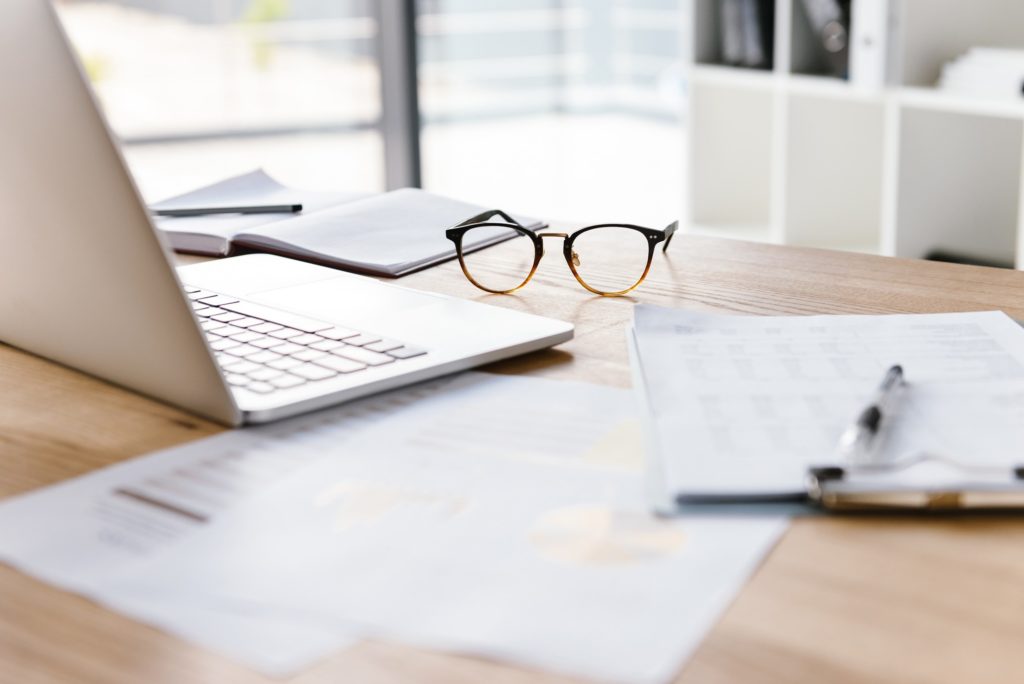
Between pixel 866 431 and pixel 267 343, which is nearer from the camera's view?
pixel 866 431

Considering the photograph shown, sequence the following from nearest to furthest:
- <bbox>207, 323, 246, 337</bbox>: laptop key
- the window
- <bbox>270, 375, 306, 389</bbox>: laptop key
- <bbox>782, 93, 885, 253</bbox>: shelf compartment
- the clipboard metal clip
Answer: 1. the clipboard metal clip
2. <bbox>270, 375, 306, 389</bbox>: laptop key
3. <bbox>207, 323, 246, 337</bbox>: laptop key
4. <bbox>782, 93, 885, 253</bbox>: shelf compartment
5. the window

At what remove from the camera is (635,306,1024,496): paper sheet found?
22.5 inches

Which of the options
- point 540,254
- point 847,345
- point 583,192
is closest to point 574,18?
point 583,192

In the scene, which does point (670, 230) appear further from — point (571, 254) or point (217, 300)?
point (217, 300)

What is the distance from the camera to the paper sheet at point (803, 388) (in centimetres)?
57

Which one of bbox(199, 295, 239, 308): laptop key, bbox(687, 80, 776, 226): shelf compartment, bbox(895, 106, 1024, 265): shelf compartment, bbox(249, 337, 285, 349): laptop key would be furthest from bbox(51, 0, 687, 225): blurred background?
bbox(249, 337, 285, 349): laptop key

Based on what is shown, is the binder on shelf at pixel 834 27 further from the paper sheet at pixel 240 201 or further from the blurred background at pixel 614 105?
the paper sheet at pixel 240 201

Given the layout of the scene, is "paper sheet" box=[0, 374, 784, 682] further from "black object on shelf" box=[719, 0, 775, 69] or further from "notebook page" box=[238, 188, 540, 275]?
"black object on shelf" box=[719, 0, 775, 69]

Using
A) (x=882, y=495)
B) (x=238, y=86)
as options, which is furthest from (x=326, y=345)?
(x=238, y=86)

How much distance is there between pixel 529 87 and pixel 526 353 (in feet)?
10.1

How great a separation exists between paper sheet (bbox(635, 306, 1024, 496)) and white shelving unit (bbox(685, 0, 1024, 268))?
→ 156 cm

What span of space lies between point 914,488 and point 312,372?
36 centimetres

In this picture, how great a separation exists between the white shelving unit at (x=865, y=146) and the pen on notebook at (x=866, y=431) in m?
1.72

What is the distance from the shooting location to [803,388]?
661 millimetres
